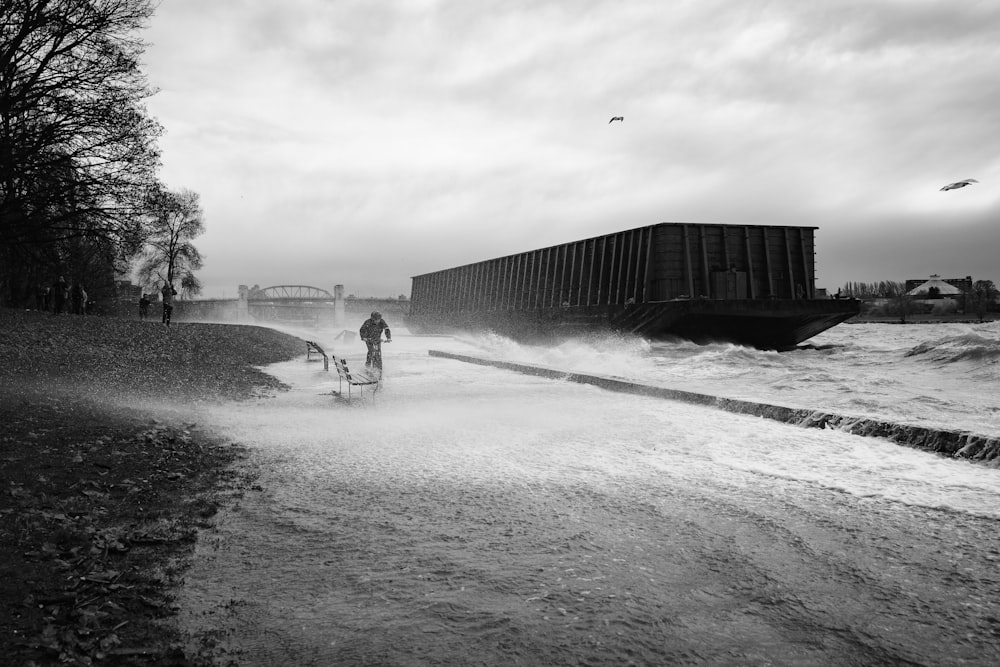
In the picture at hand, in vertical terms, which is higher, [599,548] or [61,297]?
[61,297]

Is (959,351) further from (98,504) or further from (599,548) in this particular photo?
(98,504)

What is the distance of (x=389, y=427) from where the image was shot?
30.5 feet

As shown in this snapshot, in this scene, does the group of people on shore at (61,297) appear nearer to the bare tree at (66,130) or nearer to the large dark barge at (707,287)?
the bare tree at (66,130)

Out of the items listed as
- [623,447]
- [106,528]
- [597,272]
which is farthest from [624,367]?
[106,528]

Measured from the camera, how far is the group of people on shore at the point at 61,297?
2341 centimetres

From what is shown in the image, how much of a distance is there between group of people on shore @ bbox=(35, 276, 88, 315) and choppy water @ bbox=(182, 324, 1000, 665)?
60.5 ft

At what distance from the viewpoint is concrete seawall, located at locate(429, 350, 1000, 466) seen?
6867 millimetres

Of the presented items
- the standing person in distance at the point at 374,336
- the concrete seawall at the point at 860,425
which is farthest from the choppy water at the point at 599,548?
the standing person in distance at the point at 374,336

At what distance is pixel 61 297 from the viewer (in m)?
Answer: 23.8

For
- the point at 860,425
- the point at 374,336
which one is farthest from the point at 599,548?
the point at 374,336

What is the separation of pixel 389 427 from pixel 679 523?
530cm

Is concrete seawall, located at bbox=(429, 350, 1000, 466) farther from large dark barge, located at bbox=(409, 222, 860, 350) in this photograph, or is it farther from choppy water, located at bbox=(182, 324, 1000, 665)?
Result: large dark barge, located at bbox=(409, 222, 860, 350)

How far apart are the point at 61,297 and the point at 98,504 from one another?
75.6ft

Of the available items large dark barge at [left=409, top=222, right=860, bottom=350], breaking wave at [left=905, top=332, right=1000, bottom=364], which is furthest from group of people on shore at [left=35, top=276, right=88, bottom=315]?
breaking wave at [left=905, top=332, right=1000, bottom=364]
